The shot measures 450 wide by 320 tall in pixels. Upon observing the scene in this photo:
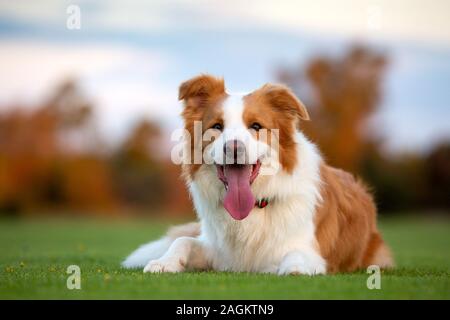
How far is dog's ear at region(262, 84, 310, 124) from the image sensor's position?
24.6 feet

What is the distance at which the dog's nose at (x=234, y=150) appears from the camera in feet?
22.5

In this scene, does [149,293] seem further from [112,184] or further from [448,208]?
[448,208]

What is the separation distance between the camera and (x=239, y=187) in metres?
7.22

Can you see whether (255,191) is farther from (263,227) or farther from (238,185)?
(263,227)

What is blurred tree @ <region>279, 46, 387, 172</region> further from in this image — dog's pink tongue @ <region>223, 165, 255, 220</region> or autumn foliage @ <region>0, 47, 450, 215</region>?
dog's pink tongue @ <region>223, 165, 255, 220</region>

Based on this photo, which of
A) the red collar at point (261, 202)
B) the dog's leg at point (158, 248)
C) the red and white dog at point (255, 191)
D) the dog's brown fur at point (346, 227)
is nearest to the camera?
the red and white dog at point (255, 191)

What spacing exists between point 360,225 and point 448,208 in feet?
106

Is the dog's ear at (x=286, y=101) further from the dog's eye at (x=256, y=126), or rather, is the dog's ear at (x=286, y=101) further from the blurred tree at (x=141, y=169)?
the blurred tree at (x=141, y=169)

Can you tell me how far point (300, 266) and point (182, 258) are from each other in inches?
55.5

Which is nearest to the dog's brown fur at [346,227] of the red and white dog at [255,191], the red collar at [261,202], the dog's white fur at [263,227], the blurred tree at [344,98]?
the red and white dog at [255,191]

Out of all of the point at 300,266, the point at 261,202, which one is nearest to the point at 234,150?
the point at 261,202

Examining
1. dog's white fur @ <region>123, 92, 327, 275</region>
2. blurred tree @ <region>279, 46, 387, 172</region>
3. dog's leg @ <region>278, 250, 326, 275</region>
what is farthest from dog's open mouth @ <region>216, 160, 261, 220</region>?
blurred tree @ <region>279, 46, 387, 172</region>

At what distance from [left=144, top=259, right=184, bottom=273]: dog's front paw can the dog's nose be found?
4.76ft
